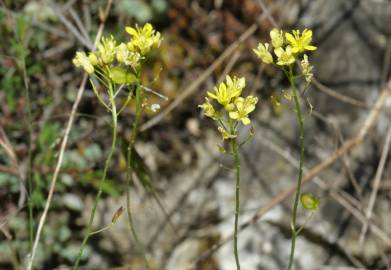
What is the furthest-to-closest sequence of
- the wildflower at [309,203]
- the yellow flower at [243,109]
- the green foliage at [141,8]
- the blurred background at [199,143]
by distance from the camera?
the green foliage at [141,8], the blurred background at [199,143], the wildflower at [309,203], the yellow flower at [243,109]

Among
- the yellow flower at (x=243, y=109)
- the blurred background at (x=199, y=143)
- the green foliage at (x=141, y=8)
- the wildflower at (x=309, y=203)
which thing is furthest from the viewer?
the green foliage at (x=141, y=8)

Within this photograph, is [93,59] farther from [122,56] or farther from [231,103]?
[231,103]

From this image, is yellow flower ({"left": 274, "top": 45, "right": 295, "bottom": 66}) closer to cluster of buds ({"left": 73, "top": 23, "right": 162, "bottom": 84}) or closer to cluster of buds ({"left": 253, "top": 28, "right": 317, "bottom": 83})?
cluster of buds ({"left": 253, "top": 28, "right": 317, "bottom": 83})

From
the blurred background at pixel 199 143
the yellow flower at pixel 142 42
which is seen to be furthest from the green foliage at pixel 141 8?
the yellow flower at pixel 142 42

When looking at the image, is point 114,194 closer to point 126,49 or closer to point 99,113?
point 99,113

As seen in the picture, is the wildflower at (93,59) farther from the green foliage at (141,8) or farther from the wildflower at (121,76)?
the green foliage at (141,8)

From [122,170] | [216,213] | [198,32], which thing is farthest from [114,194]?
→ [198,32]

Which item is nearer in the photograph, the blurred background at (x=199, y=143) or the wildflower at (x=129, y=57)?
the wildflower at (x=129, y=57)
